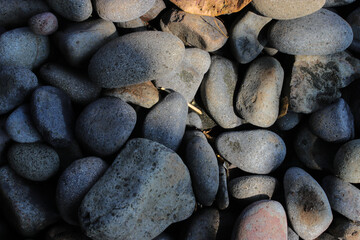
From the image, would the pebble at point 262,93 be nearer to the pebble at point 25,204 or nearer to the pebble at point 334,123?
the pebble at point 334,123

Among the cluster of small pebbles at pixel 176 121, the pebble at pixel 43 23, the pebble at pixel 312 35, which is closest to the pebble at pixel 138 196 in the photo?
the cluster of small pebbles at pixel 176 121

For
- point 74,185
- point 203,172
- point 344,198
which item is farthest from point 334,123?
point 74,185

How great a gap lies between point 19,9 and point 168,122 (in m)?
1.14

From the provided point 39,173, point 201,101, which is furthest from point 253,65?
point 39,173

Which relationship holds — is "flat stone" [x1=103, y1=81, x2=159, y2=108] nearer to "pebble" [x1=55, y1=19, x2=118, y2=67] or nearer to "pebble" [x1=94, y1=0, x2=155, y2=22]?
"pebble" [x1=55, y1=19, x2=118, y2=67]

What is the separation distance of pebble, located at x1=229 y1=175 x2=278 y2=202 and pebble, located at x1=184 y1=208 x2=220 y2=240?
0.62ft

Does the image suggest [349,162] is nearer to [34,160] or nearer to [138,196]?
[138,196]

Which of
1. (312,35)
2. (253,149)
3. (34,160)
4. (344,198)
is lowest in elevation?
(344,198)

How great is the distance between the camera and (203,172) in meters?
1.72

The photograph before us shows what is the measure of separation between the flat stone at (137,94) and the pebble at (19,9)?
25.6 inches

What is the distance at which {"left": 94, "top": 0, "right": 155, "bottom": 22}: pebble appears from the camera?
1.80 metres

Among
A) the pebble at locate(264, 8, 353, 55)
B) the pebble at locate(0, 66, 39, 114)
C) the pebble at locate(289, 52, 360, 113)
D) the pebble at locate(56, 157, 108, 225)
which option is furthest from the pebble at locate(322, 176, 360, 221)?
the pebble at locate(0, 66, 39, 114)

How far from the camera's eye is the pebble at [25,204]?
5.47 ft

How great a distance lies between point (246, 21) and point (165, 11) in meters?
0.53
